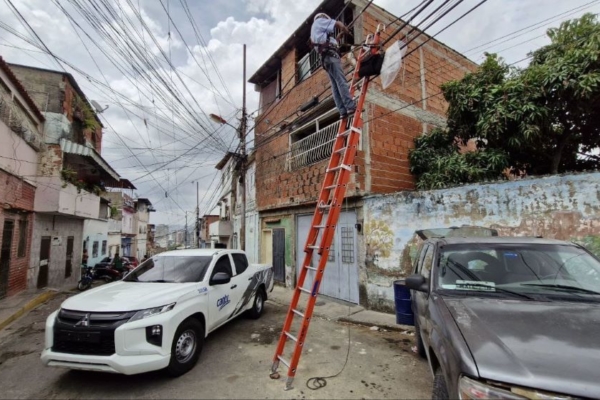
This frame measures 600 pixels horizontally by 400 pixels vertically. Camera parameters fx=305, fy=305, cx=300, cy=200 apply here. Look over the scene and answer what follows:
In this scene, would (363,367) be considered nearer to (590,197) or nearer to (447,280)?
(447,280)

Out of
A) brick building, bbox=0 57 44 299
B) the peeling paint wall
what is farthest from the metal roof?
brick building, bbox=0 57 44 299

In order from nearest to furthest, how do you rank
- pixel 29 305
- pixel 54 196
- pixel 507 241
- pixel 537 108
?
pixel 507 241, pixel 537 108, pixel 29 305, pixel 54 196

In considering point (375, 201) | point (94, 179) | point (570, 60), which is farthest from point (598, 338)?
point (94, 179)

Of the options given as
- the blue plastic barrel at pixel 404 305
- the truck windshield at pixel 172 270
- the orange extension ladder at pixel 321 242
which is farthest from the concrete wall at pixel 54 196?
the blue plastic barrel at pixel 404 305

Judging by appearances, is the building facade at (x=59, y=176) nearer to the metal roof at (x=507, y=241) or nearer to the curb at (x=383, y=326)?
the curb at (x=383, y=326)

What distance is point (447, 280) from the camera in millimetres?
2984

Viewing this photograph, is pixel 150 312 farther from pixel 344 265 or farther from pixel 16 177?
pixel 16 177

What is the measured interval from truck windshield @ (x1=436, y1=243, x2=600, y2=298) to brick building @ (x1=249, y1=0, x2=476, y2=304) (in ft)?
15.2

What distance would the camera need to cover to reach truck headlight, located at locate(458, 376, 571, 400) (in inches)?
62.7

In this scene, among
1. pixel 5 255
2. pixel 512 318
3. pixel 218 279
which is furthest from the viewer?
pixel 5 255

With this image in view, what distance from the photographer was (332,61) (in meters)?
4.68

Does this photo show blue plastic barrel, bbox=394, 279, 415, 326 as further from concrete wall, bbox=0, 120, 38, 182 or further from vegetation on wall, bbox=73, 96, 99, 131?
vegetation on wall, bbox=73, 96, 99, 131

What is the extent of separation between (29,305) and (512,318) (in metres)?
11.1

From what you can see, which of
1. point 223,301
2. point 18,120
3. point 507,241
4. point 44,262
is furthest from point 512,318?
point 44,262
